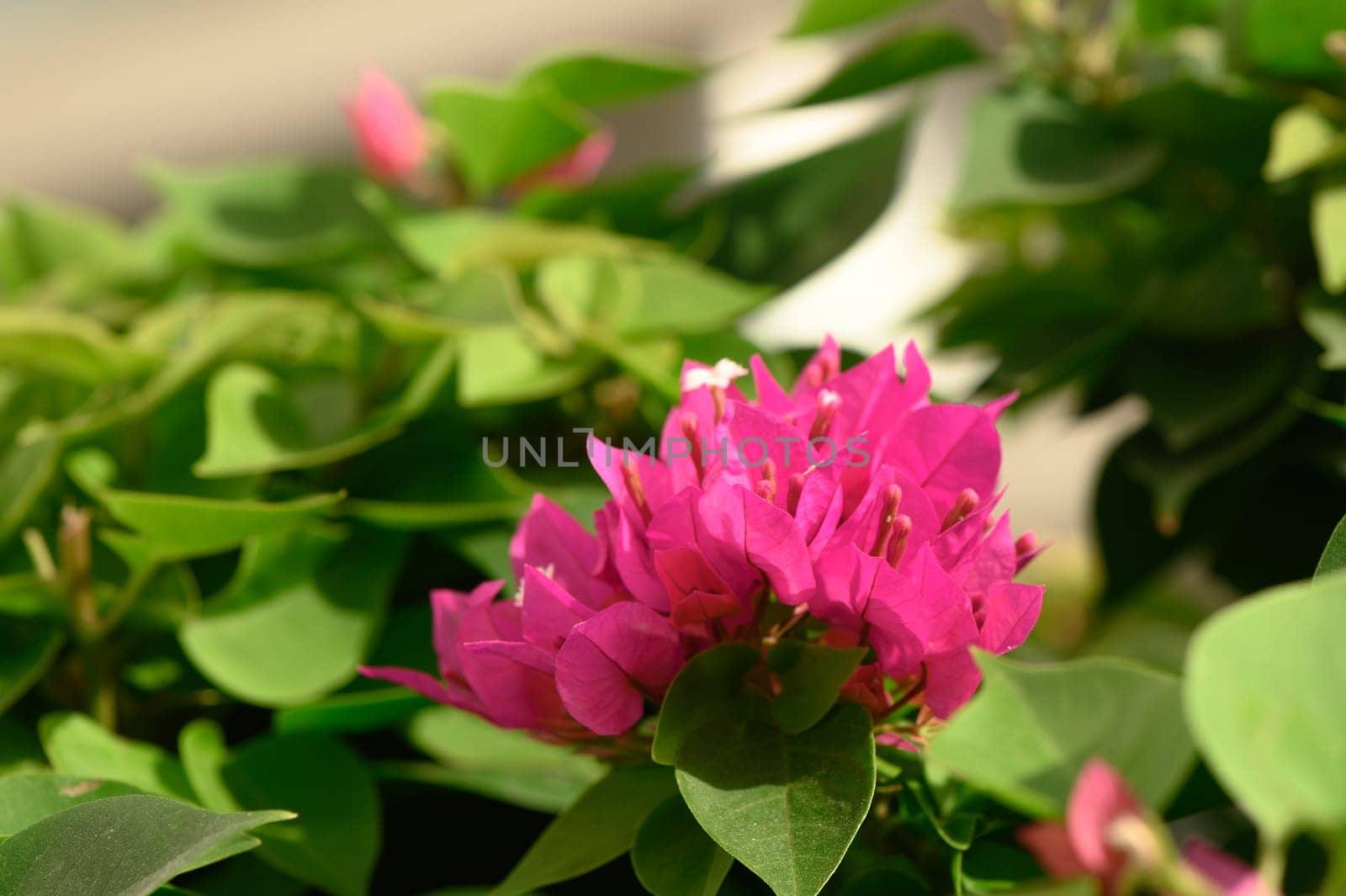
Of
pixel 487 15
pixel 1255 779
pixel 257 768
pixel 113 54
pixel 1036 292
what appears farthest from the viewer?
pixel 113 54

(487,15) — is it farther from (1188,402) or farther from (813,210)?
(1188,402)

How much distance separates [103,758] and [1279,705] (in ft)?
0.88

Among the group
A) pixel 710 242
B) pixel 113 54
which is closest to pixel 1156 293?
pixel 710 242

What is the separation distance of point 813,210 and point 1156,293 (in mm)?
126

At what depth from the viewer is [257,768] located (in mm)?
308

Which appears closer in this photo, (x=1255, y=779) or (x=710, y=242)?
(x=1255, y=779)

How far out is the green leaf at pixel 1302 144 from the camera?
32 centimetres

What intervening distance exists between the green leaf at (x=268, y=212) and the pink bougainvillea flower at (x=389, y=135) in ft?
0.06

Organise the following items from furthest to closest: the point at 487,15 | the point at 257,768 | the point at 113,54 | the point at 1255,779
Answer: the point at 113,54 → the point at 487,15 → the point at 257,768 → the point at 1255,779

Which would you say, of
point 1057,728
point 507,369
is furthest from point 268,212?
point 1057,728

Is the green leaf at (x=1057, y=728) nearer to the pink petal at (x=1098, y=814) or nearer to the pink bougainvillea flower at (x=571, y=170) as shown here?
the pink petal at (x=1098, y=814)

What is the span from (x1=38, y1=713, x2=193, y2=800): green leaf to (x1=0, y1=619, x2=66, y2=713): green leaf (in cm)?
1

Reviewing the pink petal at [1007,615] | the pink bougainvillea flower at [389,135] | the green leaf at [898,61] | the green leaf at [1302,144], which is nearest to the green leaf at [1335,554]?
the pink petal at [1007,615]

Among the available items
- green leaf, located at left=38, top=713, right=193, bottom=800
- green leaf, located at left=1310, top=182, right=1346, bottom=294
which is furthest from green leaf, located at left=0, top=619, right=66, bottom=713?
green leaf, located at left=1310, top=182, right=1346, bottom=294
